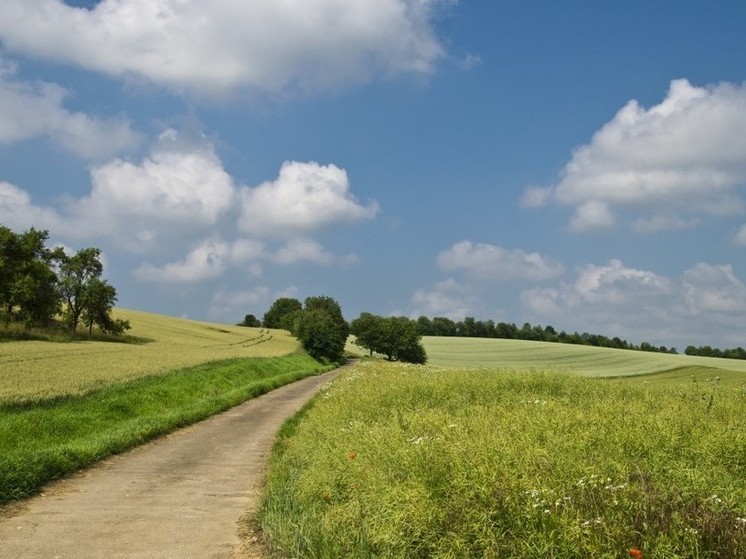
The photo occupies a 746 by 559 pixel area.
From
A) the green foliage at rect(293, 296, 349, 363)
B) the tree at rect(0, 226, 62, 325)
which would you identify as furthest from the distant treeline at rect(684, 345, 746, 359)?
the tree at rect(0, 226, 62, 325)

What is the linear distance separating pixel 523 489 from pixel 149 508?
21.0ft

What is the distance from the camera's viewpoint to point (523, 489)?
6.10 metres

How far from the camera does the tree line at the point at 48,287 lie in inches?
2341

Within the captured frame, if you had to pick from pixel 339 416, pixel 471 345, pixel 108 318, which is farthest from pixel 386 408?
pixel 471 345

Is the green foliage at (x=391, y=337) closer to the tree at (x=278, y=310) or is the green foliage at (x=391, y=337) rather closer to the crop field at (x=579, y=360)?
the crop field at (x=579, y=360)

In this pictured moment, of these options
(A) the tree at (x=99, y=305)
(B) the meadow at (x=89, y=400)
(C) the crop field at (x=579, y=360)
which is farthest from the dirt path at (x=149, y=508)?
(A) the tree at (x=99, y=305)

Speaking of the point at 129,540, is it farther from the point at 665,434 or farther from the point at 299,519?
the point at 665,434

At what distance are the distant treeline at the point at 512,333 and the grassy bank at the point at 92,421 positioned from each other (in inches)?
4534

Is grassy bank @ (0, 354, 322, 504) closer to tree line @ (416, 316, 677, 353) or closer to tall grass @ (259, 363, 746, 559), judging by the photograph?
tall grass @ (259, 363, 746, 559)

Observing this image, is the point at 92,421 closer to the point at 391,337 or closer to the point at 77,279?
the point at 77,279

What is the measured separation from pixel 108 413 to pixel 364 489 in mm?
17054

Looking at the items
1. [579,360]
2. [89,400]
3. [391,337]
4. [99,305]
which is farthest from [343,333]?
[89,400]

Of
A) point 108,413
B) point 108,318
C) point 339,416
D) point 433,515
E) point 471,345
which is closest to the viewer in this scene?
point 433,515

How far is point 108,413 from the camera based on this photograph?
72.5 feet
